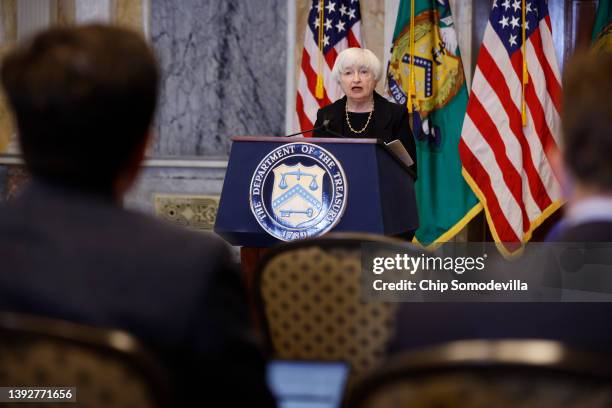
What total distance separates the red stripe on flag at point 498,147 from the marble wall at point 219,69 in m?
1.72

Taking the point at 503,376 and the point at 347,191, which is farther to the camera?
the point at 347,191

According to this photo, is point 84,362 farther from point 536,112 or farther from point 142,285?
point 536,112

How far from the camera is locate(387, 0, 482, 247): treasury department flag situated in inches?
244

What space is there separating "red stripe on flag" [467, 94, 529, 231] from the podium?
2.81 meters

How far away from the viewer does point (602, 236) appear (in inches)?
41.9

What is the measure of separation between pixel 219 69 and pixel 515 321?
5884 mm

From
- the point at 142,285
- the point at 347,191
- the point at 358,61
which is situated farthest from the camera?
the point at 358,61

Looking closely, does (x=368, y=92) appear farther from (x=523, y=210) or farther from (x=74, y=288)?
(x=74, y=288)

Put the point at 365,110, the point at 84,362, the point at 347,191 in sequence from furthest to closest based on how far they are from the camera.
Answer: the point at 365,110 → the point at 347,191 → the point at 84,362

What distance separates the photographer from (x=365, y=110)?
444 centimetres

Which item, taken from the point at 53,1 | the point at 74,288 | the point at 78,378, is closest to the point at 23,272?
the point at 74,288

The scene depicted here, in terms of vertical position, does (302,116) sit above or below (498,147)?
above

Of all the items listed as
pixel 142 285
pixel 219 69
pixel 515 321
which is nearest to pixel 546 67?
pixel 219 69

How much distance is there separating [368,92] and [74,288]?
3563 mm
